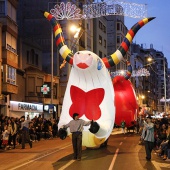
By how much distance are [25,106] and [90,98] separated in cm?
2484

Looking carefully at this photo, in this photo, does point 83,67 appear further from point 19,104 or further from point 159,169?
point 19,104

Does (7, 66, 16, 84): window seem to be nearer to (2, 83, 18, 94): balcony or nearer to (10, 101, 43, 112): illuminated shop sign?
(2, 83, 18, 94): balcony

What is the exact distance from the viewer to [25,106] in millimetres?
41156

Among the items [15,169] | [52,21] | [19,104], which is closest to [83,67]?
[52,21]

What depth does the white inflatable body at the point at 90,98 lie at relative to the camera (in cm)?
1667

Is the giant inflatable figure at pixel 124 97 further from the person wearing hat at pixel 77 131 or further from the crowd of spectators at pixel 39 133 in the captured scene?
the person wearing hat at pixel 77 131

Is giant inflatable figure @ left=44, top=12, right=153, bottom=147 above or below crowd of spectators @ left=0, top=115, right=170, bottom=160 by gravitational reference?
above

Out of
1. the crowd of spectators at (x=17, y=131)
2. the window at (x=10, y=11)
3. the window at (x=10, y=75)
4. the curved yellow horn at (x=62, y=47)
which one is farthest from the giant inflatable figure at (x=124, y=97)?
the window at (x=10, y=11)

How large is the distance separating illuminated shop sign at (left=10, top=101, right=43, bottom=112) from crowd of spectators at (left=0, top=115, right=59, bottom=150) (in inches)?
175

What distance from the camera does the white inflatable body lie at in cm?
1667

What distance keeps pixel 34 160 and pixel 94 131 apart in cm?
258

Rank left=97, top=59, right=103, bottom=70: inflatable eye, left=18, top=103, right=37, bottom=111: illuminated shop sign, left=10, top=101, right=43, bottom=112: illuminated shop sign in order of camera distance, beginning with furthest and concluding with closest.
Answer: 1. left=18, top=103, right=37, bottom=111: illuminated shop sign
2. left=10, top=101, right=43, bottom=112: illuminated shop sign
3. left=97, top=59, right=103, bottom=70: inflatable eye

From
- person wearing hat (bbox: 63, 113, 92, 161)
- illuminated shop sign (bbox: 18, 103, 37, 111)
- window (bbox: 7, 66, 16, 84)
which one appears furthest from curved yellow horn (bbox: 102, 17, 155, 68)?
illuminated shop sign (bbox: 18, 103, 37, 111)

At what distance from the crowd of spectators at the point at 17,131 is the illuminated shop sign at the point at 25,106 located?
445 cm
